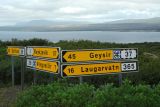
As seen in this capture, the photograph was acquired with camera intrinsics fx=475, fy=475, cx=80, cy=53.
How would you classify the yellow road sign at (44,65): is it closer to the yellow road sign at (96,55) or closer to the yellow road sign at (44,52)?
the yellow road sign at (44,52)

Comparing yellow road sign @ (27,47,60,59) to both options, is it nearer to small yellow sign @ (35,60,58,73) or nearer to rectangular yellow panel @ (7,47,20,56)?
small yellow sign @ (35,60,58,73)

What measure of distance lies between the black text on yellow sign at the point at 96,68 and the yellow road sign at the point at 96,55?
12 centimetres

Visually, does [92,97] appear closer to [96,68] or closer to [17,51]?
[96,68]

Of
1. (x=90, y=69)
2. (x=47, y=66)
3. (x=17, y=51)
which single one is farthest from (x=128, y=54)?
(x=17, y=51)

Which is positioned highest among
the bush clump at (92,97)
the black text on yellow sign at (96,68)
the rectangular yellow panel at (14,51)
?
the rectangular yellow panel at (14,51)

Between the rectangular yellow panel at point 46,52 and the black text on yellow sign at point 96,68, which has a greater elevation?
the rectangular yellow panel at point 46,52

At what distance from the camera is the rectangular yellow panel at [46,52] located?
9458mm

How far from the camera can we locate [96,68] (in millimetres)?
9344

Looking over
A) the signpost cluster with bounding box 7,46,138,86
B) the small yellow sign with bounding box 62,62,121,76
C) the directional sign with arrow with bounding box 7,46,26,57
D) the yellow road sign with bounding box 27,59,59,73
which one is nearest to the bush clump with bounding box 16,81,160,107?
the small yellow sign with bounding box 62,62,121,76

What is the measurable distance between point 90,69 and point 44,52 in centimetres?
138

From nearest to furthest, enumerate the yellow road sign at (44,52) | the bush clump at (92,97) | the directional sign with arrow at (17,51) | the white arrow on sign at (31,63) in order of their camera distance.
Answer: the bush clump at (92,97) → the yellow road sign at (44,52) → the white arrow on sign at (31,63) → the directional sign with arrow at (17,51)

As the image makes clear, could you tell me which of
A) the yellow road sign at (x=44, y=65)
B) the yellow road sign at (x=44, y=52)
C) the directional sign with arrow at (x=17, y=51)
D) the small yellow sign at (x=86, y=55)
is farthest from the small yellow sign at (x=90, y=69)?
the directional sign with arrow at (x=17, y=51)

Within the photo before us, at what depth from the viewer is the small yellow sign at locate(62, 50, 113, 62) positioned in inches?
351

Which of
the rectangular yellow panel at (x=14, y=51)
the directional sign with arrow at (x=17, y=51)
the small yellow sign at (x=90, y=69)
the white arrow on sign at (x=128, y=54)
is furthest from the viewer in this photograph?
the rectangular yellow panel at (x=14, y=51)
